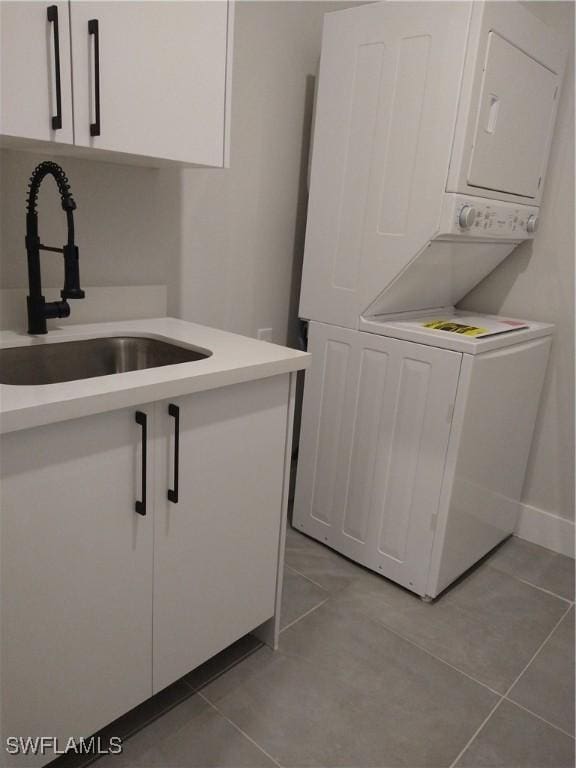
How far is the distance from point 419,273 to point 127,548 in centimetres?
131

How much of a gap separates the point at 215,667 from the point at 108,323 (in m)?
1.09

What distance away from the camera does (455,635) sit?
1.91 m

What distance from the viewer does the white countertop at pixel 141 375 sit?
3.28ft

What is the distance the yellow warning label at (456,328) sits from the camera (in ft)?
6.32

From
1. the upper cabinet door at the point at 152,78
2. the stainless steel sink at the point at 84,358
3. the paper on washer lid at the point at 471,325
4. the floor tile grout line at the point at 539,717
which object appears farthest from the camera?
the paper on washer lid at the point at 471,325

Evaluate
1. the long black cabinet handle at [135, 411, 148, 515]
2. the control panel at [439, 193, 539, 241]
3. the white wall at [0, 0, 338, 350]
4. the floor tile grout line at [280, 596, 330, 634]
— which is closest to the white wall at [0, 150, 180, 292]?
the white wall at [0, 0, 338, 350]

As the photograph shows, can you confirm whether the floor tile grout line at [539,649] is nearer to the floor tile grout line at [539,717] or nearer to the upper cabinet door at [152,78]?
the floor tile grout line at [539,717]

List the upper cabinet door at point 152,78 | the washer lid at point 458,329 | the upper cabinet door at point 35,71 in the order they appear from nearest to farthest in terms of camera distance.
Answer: the upper cabinet door at point 35,71 < the upper cabinet door at point 152,78 < the washer lid at point 458,329

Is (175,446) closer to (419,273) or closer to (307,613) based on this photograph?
(307,613)

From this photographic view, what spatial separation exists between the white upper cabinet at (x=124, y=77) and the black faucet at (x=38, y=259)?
100 millimetres

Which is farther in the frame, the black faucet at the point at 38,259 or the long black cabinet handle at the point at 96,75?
the black faucet at the point at 38,259

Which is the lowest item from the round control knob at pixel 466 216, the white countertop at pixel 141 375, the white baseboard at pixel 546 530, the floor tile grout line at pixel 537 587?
the floor tile grout line at pixel 537 587

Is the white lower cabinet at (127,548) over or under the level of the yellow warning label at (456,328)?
under

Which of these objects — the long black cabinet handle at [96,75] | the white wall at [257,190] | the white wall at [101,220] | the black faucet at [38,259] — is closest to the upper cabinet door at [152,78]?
the long black cabinet handle at [96,75]
